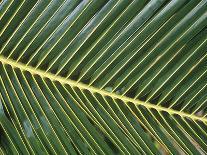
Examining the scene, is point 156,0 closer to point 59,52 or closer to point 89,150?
point 59,52

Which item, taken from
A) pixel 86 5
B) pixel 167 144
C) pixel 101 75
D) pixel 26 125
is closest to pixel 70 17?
pixel 86 5

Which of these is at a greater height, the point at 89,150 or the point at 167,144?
the point at 89,150

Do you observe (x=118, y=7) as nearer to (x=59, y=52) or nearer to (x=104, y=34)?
(x=104, y=34)

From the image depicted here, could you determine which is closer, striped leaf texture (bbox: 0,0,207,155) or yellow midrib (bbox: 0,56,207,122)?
striped leaf texture (bbox: 0,0,207,155)

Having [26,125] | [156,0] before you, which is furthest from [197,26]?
[26,125]

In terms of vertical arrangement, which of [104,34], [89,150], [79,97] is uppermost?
[104,34]

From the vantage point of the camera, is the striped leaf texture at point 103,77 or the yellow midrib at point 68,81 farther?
the yellow midrib at point 68,81

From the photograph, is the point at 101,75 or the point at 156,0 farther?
the point at 101,75
